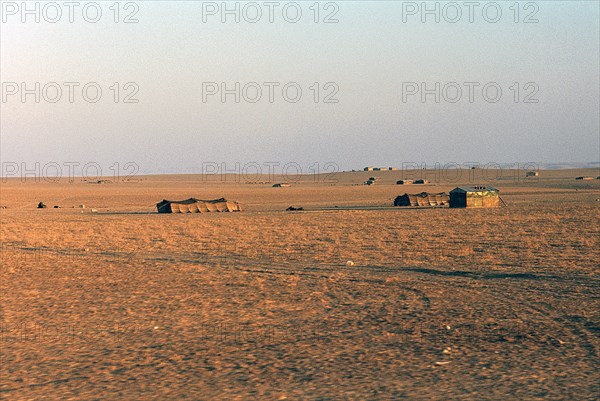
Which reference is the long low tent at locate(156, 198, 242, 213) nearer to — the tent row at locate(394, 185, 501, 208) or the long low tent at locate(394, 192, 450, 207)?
the long low tent at locate(394, 192, 450, 207)

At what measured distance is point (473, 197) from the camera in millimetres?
62031

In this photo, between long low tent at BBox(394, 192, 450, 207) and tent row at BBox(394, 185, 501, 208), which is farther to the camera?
long low tent at BBox(394, 192, 450, 207)

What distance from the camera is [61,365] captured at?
10367 millimetres

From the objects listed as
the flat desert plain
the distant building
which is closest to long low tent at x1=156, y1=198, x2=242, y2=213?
the distant building

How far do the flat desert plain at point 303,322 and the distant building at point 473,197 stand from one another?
3264 centimetres

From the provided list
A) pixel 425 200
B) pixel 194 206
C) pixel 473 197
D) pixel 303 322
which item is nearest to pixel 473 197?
pixel 473 197

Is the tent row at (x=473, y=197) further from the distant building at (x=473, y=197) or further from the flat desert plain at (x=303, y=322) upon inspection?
the flat desert plain at (x=303, y=322)

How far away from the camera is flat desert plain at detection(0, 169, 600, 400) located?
9258mm

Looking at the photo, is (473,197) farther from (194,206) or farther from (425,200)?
(194,206)

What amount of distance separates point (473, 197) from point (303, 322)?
50.6 meters

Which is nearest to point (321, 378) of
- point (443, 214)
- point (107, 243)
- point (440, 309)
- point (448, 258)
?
point (440, 309)

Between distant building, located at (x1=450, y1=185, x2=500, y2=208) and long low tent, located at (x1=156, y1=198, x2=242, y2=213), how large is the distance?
18.1 metres

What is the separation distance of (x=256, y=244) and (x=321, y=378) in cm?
2157

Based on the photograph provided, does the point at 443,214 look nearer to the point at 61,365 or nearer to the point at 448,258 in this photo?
the point at 448,258
